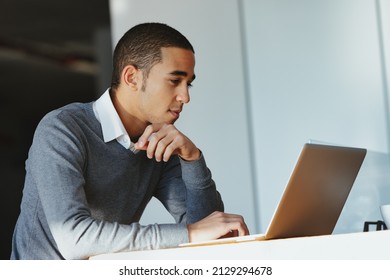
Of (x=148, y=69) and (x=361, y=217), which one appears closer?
(x=148, y=69)

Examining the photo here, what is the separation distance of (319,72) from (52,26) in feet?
14.3

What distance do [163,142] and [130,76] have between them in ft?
1.56

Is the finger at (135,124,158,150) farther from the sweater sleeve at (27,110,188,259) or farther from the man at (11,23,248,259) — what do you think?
the sweater sleeve at (27,110,188,259)

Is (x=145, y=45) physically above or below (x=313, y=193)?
above

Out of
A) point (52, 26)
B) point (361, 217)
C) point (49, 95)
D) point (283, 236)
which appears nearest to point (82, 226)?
point (283, 236)

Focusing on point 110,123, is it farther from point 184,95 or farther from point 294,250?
point 294,250

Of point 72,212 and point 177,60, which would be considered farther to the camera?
point 177,60

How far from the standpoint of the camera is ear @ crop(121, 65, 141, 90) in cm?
213

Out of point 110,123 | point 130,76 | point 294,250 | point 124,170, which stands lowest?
point 294,250

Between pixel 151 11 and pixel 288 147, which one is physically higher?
pixel 151 11

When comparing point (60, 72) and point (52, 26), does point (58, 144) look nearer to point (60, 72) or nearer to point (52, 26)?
point (52, 26)

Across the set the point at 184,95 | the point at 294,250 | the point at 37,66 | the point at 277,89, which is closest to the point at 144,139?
the point at 184,95

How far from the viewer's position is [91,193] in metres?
1.90

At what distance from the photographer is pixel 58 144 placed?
172 centimetres
